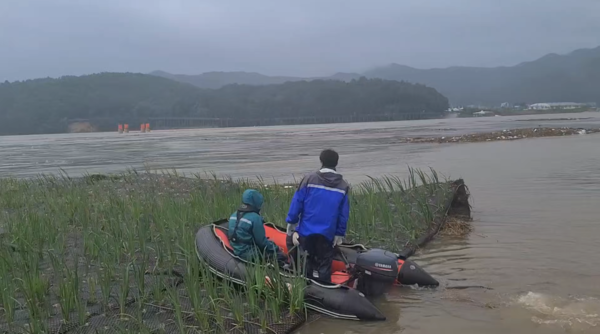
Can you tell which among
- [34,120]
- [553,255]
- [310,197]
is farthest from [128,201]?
[34,120]

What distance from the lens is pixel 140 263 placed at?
231 inches

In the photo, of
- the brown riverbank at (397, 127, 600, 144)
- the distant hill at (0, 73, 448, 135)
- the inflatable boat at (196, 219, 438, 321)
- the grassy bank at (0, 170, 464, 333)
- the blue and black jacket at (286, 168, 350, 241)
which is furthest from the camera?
the distant hill at (0, 73, 448, 135)

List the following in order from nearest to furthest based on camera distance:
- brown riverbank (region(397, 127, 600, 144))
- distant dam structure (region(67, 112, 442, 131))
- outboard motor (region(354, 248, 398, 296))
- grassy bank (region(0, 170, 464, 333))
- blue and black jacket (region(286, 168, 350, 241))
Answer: grassy bank (region(0, 170, 464, 333)) < blue and black jacket (region(286, 168, 350, 241)) < outboard motor (region(354, 248, 398, 296)) < brown riverbank (region(397, 127, 600, 144)) < distant dam structure (region(67, 112, 442, 131))

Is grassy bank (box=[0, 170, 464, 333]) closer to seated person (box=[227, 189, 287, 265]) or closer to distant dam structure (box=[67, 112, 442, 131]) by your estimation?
seated person (box=[227, 189, 287, 265])

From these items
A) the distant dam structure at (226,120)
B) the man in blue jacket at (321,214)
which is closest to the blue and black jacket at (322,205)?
the man in blue jacket at (321,214)

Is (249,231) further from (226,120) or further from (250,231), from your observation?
(226,120)

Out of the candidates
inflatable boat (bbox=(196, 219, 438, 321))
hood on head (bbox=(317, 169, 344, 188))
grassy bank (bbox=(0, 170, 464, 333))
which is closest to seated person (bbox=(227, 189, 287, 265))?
inflatable boat (bbox=(196, 219, 438, 321))

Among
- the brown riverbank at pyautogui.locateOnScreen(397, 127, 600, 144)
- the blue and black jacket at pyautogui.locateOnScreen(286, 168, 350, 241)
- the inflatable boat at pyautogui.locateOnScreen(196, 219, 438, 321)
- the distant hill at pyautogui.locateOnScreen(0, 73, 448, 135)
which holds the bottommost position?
the inflatable boat at pyautogui.locateOnScreen(196, 219, 438, 321)

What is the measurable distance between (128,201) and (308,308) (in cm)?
487

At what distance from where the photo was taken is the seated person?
531 cm

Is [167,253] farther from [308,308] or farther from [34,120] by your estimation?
[34,120]

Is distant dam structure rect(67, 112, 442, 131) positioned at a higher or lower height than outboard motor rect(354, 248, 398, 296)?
higher

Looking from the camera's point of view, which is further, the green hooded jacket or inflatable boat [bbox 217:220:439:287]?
inflatable boat [bbox 217:220:439:287]

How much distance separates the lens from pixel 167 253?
6012 mm
